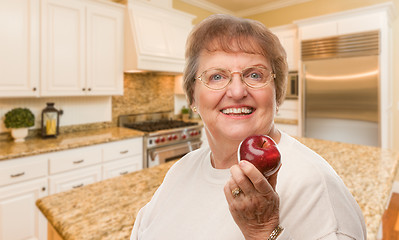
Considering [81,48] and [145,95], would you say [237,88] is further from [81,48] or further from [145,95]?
[145,95]

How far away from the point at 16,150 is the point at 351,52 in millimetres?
3771

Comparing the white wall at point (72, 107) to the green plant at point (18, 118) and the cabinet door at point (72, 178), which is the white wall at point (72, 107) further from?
the cabinet door at point (72, 178)

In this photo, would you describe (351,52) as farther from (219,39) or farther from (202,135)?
(219,39)

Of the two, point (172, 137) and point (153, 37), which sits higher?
point (153, 37)

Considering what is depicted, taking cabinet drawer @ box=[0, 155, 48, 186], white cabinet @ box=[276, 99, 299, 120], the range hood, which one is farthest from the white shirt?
white cabinet @ box=[276, 99, 299, 120]

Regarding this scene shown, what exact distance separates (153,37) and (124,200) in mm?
2547

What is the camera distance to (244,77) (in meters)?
0.48

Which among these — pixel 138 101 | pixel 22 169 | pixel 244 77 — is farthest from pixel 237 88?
pixel 138 101

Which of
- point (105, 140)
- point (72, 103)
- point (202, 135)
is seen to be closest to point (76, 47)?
point (72, 103)

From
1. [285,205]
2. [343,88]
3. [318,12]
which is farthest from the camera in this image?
[318,12]

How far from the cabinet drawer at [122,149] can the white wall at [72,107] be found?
718 millimetres

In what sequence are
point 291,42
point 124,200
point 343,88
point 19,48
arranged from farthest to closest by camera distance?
point 291,42, point 343,88, point 19,48, point 124,200

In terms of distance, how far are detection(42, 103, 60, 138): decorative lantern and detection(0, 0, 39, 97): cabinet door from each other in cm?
26

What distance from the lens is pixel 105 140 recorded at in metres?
2.56
